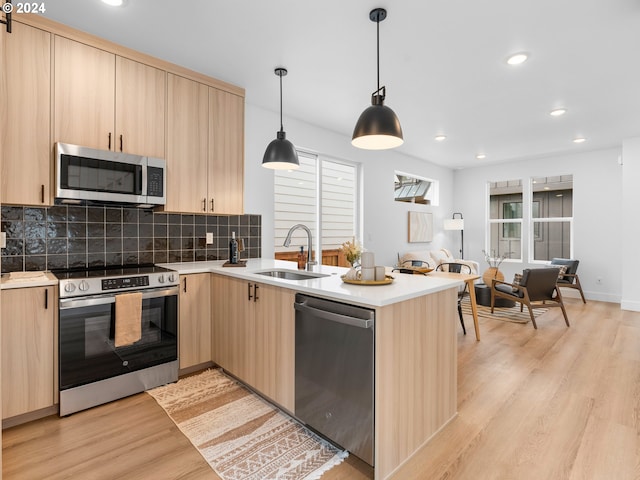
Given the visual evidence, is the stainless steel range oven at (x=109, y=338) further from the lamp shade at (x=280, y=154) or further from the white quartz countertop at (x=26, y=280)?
the lamp shade at (x=280, y=154)

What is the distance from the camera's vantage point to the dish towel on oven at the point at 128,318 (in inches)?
93.1

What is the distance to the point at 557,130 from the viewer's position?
4762mm

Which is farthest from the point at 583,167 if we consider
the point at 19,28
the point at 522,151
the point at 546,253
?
the point at 19,28

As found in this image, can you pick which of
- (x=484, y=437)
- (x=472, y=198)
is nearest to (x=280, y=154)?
(x=484, y=437)

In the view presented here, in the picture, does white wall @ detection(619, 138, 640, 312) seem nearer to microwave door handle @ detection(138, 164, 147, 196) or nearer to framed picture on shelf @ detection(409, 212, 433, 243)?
framed picture on shelf @ detection(409, 212, 433, 243)

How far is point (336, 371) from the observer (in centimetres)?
183

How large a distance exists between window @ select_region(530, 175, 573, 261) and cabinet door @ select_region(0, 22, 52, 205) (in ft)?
24.3

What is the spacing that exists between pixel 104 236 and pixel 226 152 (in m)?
1.28

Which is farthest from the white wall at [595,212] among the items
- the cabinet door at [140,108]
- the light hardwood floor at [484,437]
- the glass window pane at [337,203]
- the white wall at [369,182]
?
the cabinet door at [140,108]

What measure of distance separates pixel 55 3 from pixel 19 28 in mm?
313

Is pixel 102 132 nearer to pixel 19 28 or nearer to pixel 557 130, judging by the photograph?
pixel 19 28

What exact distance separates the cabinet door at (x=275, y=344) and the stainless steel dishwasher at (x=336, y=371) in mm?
74

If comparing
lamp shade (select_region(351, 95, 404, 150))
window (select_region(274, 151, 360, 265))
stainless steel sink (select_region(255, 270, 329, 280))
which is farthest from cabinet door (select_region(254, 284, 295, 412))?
window (select_region(274, 151, 360, 265))

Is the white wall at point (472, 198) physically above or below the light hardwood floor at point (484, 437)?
above
